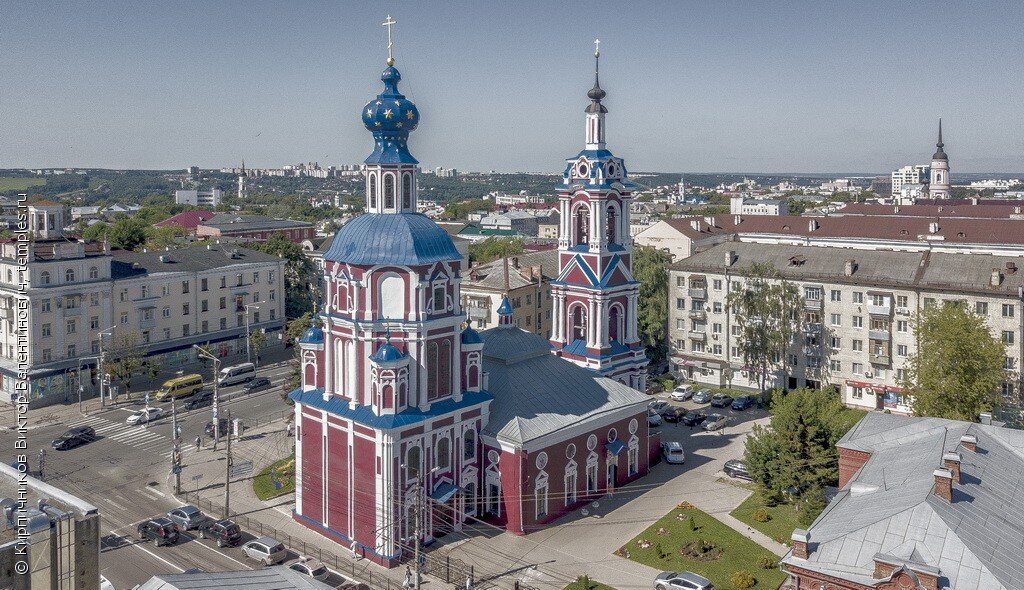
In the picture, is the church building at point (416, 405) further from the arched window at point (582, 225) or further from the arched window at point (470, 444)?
the arched window at point (582, 225)

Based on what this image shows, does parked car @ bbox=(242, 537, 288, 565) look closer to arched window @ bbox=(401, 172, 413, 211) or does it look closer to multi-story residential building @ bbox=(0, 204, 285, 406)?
arched window @ bbox=(401, 172, 413, 211)

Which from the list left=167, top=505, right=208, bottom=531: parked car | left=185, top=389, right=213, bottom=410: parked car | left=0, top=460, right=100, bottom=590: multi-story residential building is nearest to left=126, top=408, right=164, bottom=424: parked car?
left=185, top=389, right=213, bottom=410: parked car

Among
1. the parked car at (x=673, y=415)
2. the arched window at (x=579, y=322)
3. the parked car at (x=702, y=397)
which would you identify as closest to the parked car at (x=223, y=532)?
the arched window at (x=579, y=322)

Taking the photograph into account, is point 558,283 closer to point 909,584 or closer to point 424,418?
point 424,418

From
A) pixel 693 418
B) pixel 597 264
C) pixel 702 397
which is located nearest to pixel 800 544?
pixel 597 264

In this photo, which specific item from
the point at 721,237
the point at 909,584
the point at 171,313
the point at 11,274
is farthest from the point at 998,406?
the point at 11,274

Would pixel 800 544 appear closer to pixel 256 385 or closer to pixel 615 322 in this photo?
pixel 615 322
